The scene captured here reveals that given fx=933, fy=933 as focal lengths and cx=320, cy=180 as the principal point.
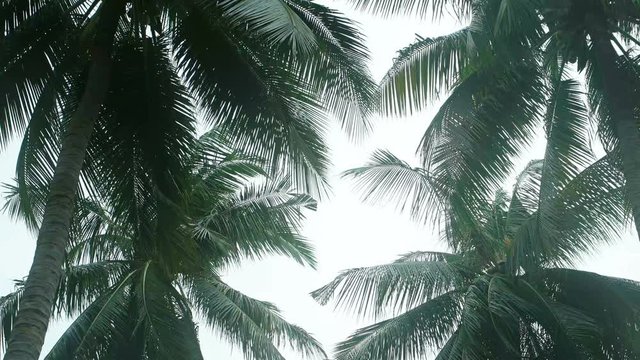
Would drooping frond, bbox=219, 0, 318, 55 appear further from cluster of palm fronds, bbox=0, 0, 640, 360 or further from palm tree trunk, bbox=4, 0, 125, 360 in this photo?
palm tree trunk, bbox=4, 0, 125, 360

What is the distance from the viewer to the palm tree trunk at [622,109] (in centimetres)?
1058

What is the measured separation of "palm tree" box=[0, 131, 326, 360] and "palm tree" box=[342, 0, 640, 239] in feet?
9.06

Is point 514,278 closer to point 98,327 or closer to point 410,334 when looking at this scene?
point 410,334

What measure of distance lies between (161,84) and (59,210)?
2132mm

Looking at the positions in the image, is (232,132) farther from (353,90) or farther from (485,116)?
(485,116)

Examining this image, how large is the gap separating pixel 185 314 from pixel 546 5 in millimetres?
8077

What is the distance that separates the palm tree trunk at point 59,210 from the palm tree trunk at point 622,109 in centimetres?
572

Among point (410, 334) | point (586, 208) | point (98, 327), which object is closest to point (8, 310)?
point (98, 327)

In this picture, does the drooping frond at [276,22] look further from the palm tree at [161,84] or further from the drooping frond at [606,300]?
the drooping frond at [606,300]

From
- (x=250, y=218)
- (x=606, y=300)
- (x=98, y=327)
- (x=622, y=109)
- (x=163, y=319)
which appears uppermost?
(x=250, y=218)

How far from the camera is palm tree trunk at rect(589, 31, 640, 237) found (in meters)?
10.6

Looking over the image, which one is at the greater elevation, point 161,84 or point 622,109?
point 161,84

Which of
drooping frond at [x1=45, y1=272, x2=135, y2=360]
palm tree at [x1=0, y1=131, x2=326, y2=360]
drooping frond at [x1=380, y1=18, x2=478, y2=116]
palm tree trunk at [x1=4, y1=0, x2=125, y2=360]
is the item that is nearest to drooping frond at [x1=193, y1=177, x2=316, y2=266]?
palm tree at [x1=0, y1=131, x2=326, y2=360]

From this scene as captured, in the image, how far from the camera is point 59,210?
8.74 meters
